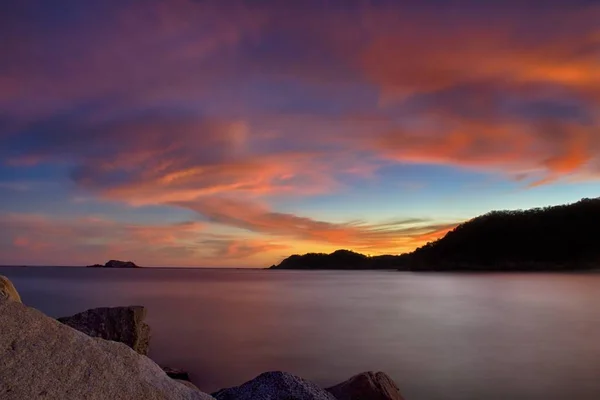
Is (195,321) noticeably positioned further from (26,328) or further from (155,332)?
(26,328)

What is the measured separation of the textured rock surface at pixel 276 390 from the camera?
22.6 feet

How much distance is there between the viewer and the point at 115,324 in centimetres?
1362

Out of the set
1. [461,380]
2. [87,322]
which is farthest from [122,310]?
[461,380]

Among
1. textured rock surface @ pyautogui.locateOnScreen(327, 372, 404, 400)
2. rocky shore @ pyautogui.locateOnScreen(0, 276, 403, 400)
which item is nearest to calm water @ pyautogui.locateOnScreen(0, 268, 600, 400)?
textured rock surface @ pyautogui.locateOnScreen(327, 372, 404, 400)

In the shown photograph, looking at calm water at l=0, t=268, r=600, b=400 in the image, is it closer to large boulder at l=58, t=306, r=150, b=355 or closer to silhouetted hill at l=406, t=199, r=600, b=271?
large boulder at l=58, t=306, r=150, b=355

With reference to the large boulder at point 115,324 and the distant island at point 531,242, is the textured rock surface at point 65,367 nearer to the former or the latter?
the large boulder at point 115,324

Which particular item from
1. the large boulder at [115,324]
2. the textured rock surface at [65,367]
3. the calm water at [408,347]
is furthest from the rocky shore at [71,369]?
the calm water at [408,347]

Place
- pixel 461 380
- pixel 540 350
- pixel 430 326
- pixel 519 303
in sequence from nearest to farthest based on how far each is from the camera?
pixel 461 380, pixel 540 350, pixel 430 326, pixel 519 303

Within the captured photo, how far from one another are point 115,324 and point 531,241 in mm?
169449

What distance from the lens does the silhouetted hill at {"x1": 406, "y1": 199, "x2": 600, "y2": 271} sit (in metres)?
152

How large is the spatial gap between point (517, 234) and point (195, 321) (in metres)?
151

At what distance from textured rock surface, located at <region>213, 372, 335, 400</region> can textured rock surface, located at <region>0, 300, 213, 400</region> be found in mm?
1015

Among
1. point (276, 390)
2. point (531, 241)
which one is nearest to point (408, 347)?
point (276, 390)

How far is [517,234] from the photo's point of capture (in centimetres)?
16725
